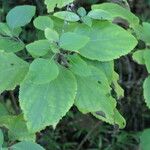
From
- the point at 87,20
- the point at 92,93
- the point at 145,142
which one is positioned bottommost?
the point at 145,142

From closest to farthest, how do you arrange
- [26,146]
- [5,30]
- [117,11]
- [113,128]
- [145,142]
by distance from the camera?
1. [26,146]
2. [5,30]
3. [117,11]
4. [145,142]
5. [113,128]

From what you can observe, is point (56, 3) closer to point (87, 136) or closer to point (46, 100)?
point (46, 100)

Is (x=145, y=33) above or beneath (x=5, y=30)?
beneath

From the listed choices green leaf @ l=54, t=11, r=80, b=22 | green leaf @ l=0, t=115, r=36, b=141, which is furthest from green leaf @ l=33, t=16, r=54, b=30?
green leaf @ l=0, t=115, r=36, b=141

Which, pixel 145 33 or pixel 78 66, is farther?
pixel 145 33

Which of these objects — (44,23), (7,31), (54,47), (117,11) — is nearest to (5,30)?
(7,31)

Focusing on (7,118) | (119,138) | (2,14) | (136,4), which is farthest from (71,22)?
(119,138)

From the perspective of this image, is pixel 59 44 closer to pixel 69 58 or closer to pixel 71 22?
pixel 69 58
